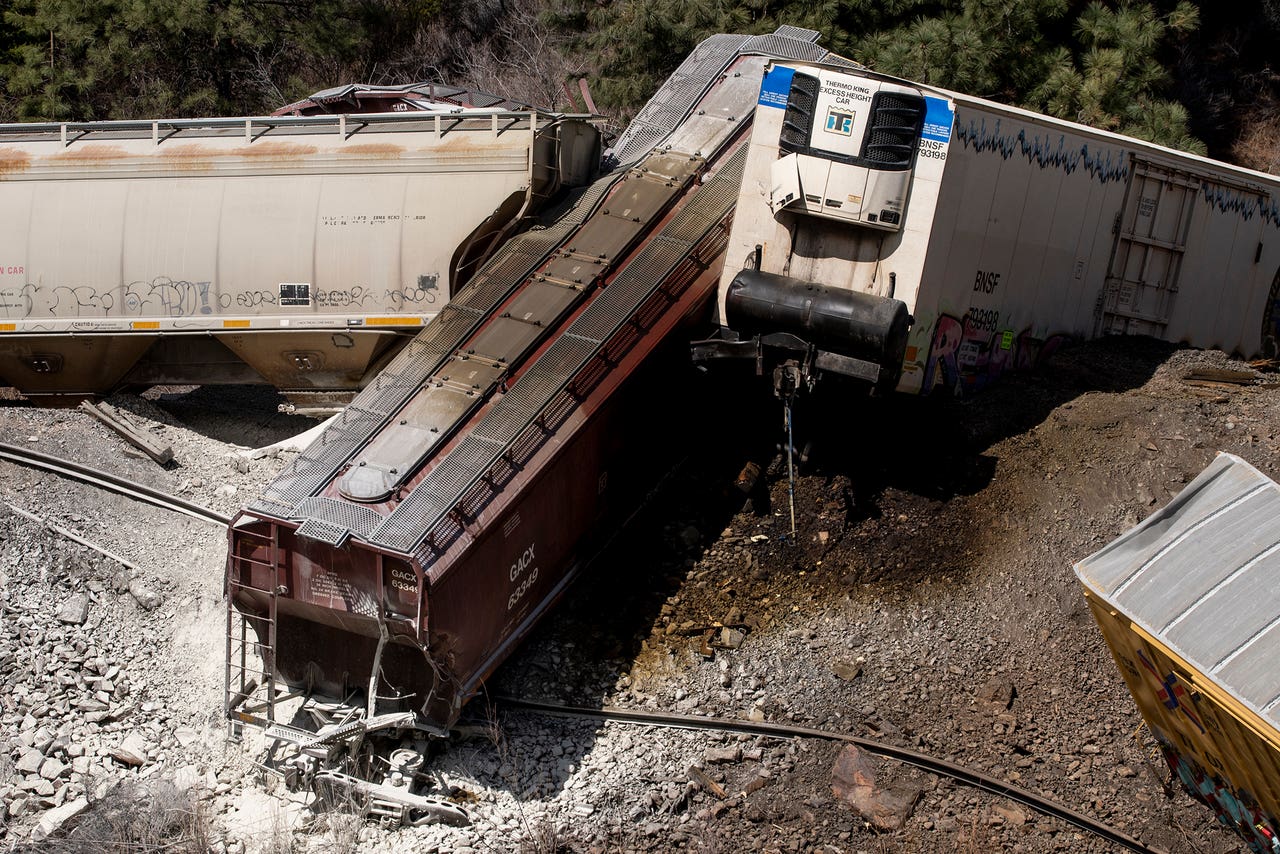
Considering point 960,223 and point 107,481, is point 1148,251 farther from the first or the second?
point 107,481

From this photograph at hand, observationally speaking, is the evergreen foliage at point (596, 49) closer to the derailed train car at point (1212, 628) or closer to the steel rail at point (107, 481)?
the steel rail at point (107, 481)

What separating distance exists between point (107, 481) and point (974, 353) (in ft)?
30.3

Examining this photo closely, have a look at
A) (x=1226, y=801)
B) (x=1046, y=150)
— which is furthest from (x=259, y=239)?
(x=1226, y=801)

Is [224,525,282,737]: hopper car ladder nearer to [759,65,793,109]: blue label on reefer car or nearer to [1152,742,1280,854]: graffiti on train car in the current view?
[759,65,793,109]: blue label on reefer car

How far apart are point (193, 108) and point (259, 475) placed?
13.6 metres

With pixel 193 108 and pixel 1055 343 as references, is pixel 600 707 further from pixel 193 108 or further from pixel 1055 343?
pixel 193 108

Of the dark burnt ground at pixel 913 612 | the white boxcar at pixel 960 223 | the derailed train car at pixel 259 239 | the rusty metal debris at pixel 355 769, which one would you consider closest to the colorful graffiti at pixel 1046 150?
the white boxcar at pixel 960 223

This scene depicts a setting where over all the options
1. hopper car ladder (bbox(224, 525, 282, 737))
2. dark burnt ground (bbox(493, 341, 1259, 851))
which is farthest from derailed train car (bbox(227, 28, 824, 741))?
dark burnt ground (bbox(493, 341, 1259, 851))

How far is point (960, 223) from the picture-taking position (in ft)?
37.4

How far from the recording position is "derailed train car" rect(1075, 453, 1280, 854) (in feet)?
23.6

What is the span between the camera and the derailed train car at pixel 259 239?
1347 cm

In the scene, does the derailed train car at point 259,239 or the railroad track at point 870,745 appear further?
the derailed train car at point 259,239

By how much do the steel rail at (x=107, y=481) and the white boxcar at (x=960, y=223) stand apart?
5752mm

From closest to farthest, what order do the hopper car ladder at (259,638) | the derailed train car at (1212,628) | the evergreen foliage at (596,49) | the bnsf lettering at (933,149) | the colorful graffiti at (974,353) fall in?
the derailed train car at (1212,628) < the hopper car ladder at (259,638) < the bnsf lettering at (933,149) < the colorful graffiti at (974,353) < the evergreen foliage at (596,49)
